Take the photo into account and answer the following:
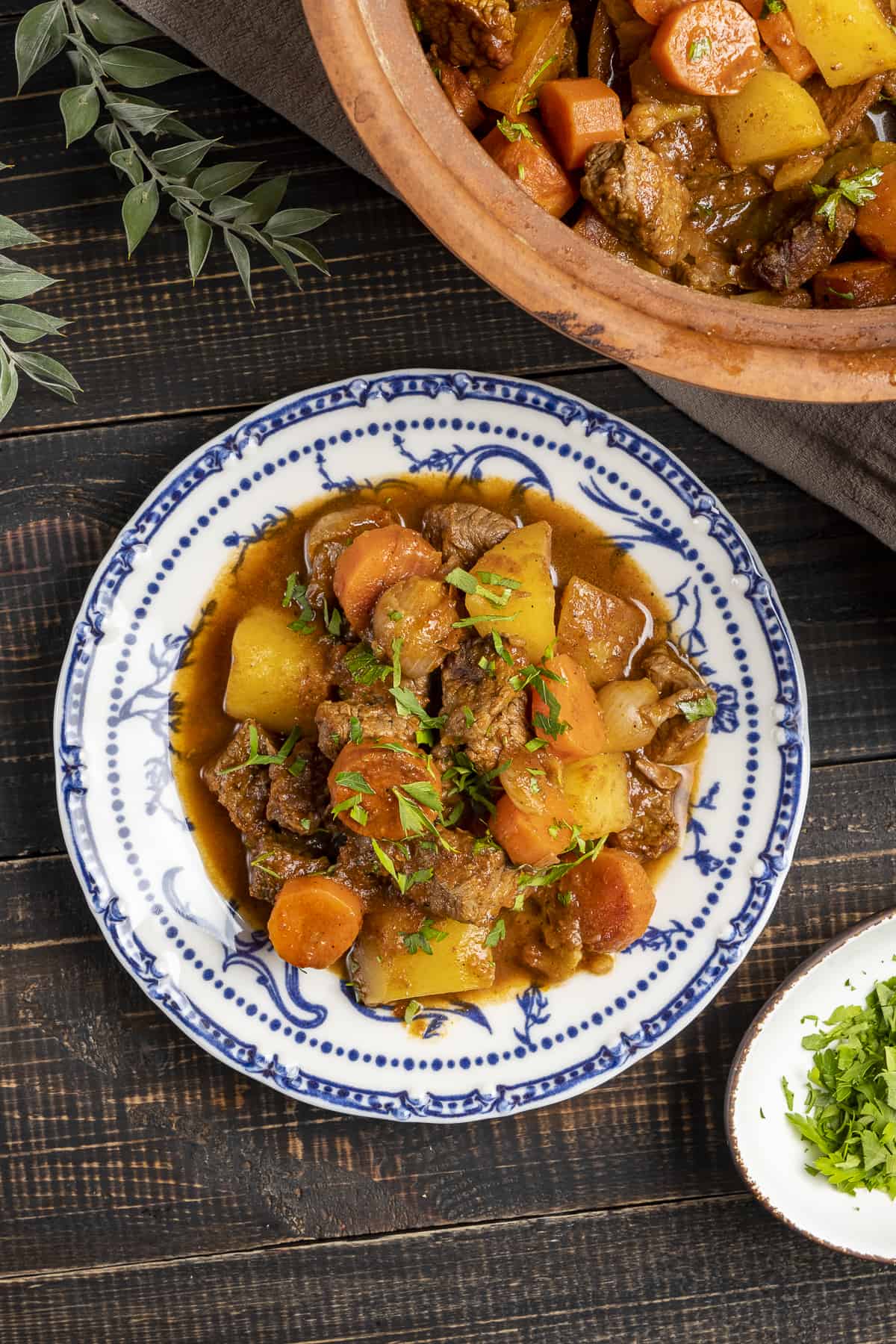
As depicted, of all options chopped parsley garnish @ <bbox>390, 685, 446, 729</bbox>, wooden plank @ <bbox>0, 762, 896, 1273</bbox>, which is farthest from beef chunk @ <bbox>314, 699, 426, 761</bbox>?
wooden plank @ <bbox>0, 762, 896, 1273</bbox>

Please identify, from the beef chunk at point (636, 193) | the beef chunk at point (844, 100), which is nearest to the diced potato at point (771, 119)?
the beef chunk at point (844, 100)

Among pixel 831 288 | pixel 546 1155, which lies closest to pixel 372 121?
pixel 831 288

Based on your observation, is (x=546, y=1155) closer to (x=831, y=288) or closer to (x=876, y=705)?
(x=876, y=705)

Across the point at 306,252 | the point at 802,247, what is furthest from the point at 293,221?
the point at 802,247

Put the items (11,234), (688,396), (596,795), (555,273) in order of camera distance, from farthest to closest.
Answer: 1. (688,396)
2. (596,795)
3. (11,234)
4. (555,273)

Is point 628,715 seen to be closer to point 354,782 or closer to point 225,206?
point 354,782

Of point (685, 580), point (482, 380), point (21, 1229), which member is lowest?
point (21, 1229)

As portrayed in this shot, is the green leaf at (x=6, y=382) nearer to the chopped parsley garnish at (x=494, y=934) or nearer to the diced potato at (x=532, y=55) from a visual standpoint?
the diced potato at (x=532, y=55)
